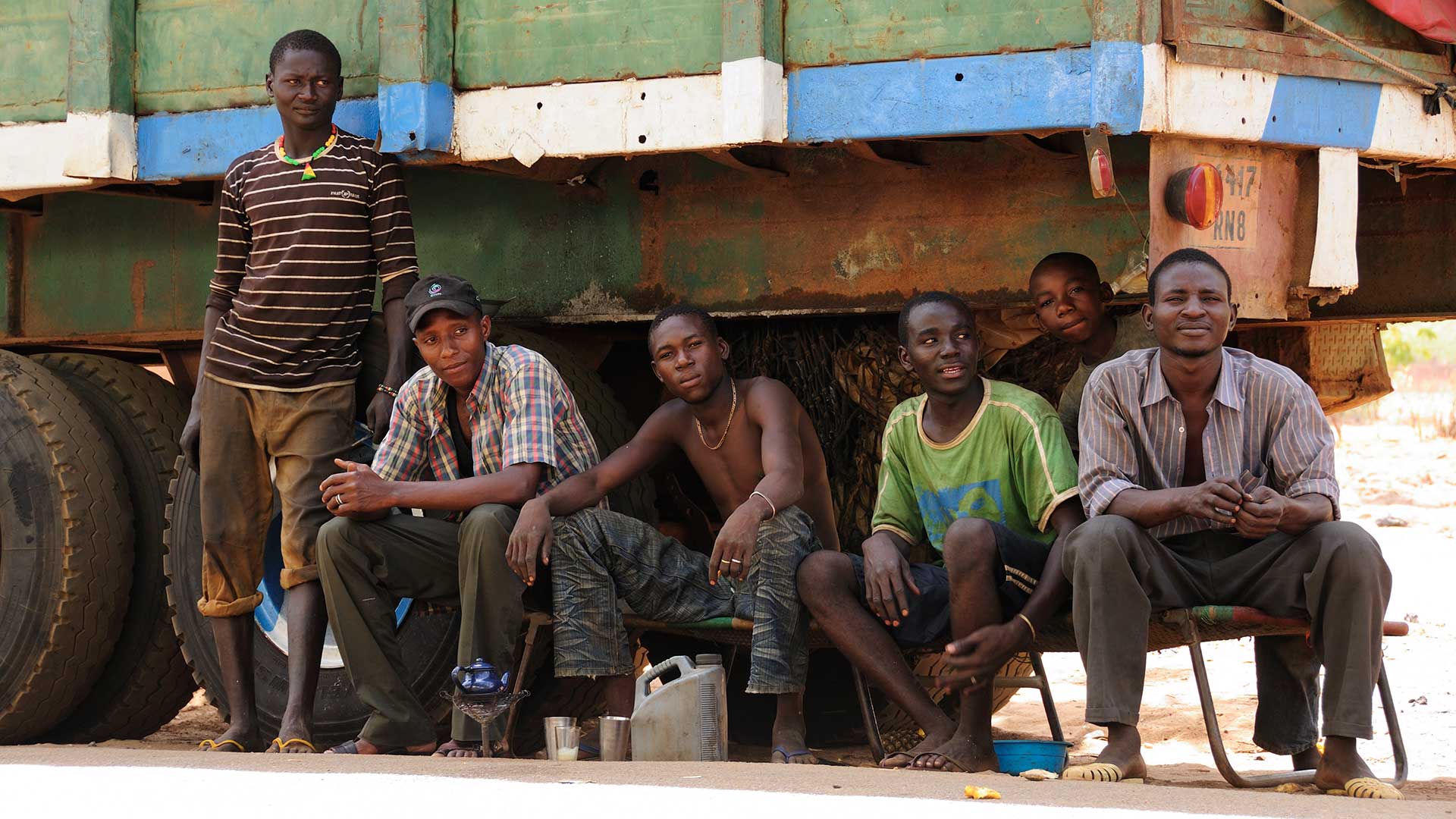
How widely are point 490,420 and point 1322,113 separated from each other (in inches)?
88.6

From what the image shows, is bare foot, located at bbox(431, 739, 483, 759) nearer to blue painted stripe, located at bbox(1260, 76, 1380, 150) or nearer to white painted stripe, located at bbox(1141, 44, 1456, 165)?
white painted stripe, located at bbox(1141, 44, 1456, 165)

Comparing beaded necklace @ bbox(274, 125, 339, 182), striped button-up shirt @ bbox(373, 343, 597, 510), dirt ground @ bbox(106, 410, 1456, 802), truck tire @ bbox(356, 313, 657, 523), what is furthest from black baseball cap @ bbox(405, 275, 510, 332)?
dirt ground @ bbox(106, 410, 1456, 802)

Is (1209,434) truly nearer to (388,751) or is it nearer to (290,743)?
(388,751)

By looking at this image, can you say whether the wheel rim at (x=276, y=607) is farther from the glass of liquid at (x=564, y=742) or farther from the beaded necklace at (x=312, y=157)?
the glass of liquid at (x=564, y=742)

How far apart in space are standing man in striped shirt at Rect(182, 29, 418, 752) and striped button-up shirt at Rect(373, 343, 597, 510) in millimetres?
111

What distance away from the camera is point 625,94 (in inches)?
178

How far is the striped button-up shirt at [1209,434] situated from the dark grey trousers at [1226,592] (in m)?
0.13

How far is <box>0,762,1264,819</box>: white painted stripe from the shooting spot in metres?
3.18

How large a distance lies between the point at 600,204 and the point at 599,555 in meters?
1.16

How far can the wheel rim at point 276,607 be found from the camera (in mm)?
5324

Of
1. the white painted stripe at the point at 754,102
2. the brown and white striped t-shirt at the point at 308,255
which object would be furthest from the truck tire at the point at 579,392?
the white painted stripe at the point at 754,102

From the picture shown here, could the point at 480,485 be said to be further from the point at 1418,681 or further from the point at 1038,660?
the point at 1418,681

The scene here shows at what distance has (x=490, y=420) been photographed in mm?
4906

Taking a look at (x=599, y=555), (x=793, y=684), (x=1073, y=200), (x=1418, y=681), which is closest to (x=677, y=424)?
(x=599, y=555)
